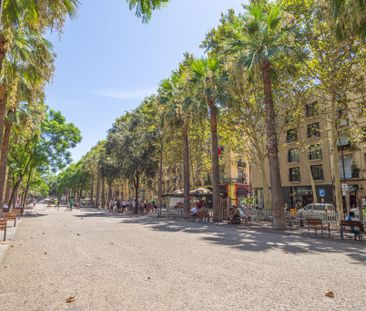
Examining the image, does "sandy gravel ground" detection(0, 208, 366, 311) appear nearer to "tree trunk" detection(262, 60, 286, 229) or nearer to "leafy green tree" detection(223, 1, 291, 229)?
"tree trunk" detection(262, 60, 286, 229)

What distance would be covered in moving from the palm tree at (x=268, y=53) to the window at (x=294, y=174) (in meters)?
23.9

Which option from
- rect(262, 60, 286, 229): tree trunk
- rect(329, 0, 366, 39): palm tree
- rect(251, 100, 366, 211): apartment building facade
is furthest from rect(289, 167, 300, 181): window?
rect(329, 0, 366, 39): palm tree

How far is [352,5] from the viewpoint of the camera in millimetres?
11164

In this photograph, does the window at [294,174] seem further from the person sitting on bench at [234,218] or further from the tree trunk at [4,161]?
the tree trunk at [4,161]

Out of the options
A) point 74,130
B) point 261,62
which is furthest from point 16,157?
point 261,62

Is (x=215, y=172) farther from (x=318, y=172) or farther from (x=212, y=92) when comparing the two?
(x=318, y=172)

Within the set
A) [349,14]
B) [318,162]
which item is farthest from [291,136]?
[349,14]

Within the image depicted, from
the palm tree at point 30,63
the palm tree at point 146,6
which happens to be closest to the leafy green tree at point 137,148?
the palm tree at point 30,63

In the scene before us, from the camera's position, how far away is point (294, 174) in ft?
135

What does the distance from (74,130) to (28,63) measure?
25624 millimetres

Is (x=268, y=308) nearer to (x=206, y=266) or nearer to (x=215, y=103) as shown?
(x=206, y=266)

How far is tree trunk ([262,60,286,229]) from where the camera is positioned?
1800cm

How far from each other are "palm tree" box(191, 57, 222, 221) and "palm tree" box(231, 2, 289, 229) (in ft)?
15.4

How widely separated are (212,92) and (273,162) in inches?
326
